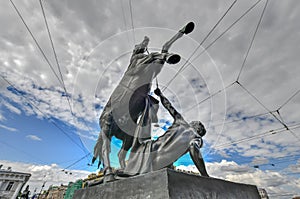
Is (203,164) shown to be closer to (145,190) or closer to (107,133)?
(145,190)

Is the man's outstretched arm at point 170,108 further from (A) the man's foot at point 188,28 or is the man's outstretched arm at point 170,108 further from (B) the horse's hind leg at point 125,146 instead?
(A) the man's foot at point 188,28

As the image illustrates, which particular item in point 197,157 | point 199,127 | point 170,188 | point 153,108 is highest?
point 153,108

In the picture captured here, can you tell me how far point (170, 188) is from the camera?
148 cm

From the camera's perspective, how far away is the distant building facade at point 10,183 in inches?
1137

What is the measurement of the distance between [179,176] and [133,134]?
1.52 metres

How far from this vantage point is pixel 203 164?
2.37 m

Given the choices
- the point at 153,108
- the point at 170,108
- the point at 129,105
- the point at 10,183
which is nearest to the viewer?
the point at 170,108

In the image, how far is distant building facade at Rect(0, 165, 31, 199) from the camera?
28.9m

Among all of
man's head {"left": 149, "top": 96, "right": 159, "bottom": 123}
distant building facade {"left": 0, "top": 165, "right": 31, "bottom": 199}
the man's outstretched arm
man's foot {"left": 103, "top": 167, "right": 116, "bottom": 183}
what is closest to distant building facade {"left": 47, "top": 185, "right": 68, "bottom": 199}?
distant building facade {"left": 0, "top": 165, "right": 31, "bottom": 199}

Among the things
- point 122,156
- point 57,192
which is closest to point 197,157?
point 122,156

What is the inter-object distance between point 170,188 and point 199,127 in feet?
4.57

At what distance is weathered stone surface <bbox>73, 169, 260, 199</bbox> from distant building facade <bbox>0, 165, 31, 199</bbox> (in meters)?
39.1

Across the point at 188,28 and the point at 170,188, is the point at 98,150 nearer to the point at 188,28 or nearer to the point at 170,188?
the point at 170,188

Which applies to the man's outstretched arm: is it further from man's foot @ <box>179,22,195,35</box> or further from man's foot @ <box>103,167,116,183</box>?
man's foot @ <box>103,167,116,183</box>
